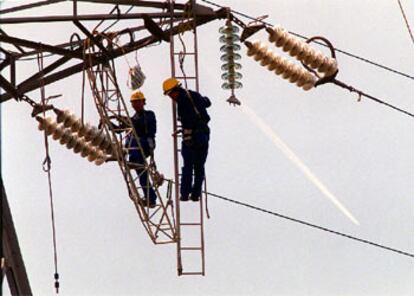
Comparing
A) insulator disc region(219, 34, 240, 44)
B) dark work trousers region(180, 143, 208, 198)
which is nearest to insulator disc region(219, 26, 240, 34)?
insulator disc region(219, 34, 240, 44)

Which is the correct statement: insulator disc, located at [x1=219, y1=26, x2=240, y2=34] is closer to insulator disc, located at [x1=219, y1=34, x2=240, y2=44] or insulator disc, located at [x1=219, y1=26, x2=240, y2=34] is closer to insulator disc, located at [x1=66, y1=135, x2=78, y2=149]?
insulator disc, located at [x1=219, y1=34, x2=240, y2=44]

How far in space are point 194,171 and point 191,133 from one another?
0.92 metres

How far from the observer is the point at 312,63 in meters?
21.7

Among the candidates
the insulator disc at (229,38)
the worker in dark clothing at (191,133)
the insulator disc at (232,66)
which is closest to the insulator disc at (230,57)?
the insulator disc at (232,66)

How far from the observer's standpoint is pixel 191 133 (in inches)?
900

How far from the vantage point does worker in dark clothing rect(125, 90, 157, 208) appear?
23016 mm

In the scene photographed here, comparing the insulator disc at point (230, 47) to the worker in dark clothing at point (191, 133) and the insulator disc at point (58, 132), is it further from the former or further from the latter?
the insulator disc at point (58, 132)

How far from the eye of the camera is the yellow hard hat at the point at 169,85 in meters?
22.5

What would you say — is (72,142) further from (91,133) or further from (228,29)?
(228,29)

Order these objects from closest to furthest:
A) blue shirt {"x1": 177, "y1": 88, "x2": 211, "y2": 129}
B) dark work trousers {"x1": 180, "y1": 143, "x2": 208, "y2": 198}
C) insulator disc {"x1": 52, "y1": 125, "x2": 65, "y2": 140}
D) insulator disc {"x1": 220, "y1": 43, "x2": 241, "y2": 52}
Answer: insulator disc {"x1": 220, "y1": 43, "x2": 241, "y2": 52} < insulator disc {"x1": 52, "y1": 125, "x2": 65, "y2": 140} < blue shirt {"x1": 177, "y1": 88, "x2": 211, "y2": 129} < dark work trousers {"x1": 180, "y1": 143, "x2": 208, "y2": 198}

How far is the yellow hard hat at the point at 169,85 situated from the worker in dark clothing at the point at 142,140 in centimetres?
101

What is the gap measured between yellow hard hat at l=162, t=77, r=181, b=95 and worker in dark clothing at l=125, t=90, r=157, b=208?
1006 mm

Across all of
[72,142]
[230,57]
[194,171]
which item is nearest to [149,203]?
[194,171]


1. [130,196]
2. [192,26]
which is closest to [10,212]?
[130,196]
